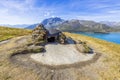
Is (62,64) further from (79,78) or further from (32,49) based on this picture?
(32,49)

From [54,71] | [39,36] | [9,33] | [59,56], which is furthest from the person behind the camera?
[9,33]

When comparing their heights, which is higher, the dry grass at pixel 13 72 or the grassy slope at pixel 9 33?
the grassy slope at pixel 9 33

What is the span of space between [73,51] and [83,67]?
13132mm

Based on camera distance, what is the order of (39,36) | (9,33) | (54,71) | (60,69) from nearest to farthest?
(54,71) → (60,69) → (39,36) → (9,33)

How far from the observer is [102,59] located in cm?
5000

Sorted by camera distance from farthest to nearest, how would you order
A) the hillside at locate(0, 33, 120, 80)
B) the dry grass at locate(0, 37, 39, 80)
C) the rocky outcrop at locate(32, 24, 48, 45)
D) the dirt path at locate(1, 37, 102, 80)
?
the rocky outcrop at locate(32, 24, 48, 45), the dirt path at locate(1, 37, 102, 80), the hillside at locate(0, 33, 120, 80), the dry grass at locate(0, 37, 39, 80)

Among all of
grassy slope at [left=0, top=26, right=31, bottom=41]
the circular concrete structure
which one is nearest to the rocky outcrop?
the circular concrete structure

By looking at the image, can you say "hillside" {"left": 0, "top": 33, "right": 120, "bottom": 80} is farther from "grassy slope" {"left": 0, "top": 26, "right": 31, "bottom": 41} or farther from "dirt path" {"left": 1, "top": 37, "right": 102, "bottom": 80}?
"grassy slope" {"left": 0, "top": 26, "right": 31, "bottom": 41}

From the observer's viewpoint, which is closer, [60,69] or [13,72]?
[13,72]

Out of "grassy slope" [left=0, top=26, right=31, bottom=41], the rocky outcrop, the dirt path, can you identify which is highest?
the rocky outcrop

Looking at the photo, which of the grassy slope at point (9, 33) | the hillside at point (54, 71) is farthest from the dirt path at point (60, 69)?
the grassy slope at point (9, 33)

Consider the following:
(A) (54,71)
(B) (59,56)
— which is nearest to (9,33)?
(B) (59,56)

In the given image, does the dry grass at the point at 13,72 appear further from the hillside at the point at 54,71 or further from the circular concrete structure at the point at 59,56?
the circular concrete structure at the point at 59,56

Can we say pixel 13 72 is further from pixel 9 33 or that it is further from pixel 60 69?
pixel 9 33
